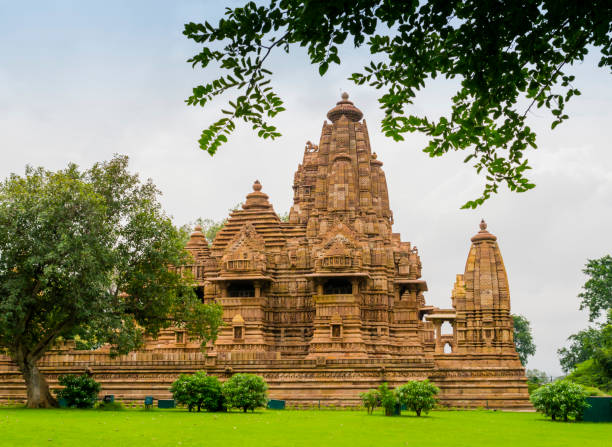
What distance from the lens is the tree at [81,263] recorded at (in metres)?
→ 24.0

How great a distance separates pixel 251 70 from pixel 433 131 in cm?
219

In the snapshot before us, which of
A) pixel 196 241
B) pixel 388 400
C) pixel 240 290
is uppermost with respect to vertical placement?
A: pixel 196 241

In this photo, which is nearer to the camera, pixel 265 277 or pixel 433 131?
pixel 433 131

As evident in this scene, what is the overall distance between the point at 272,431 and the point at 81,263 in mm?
10609

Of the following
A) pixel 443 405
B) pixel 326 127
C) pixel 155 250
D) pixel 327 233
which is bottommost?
pixel 443 405

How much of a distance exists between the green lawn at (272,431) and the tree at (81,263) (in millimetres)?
3868

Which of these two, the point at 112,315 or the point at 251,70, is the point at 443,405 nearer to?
the point at 112,315

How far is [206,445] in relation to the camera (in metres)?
13.1

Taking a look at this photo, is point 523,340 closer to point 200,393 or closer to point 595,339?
point 595,339

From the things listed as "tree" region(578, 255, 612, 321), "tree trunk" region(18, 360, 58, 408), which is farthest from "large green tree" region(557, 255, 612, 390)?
"tree trunk" region(18, 360, 58, 408)

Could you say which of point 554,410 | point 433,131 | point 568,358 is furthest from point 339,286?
point 568,358

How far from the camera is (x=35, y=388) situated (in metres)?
24.7

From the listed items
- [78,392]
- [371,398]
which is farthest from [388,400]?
[78,392]

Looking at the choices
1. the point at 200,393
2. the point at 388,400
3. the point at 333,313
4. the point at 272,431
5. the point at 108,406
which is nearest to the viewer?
the point at 272,431
